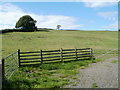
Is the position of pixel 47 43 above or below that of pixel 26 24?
below

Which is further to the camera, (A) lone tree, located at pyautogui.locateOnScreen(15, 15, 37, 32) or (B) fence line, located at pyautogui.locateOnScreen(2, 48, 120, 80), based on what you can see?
(A) lone tree, located at pyautogui.locateOnScreen(15, 15, 37, 32)

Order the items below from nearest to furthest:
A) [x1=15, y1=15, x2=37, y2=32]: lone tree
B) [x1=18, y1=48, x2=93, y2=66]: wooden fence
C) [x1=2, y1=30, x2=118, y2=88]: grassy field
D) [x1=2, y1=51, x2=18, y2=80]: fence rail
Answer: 1. [x1=2, y1=51, x2=18, y2=80]: fence rail
2. [x1=2, y1=30, x2=118, y2=88]: grassy field
3. [x1=18, y1=48, x2=93, y2=66]: wooden fence
4. [x1=15, y1=15, x2=37, y2=32]: lone tree

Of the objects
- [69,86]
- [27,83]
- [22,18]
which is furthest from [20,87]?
[22,18]

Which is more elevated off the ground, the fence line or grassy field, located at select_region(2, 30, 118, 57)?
grassy field, located at select_region(2, 30, 118, 57)

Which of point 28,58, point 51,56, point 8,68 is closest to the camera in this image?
point 8,68

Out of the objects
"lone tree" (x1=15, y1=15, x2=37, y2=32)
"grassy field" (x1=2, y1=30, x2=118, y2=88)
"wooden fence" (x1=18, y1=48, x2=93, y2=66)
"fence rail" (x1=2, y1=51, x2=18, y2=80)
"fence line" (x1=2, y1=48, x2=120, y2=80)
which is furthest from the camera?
"lone tree" (x1=15, y1=15, x2=37, y2=32)

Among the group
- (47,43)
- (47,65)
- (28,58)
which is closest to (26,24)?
(47,43)

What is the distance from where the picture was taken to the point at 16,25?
2783 inches

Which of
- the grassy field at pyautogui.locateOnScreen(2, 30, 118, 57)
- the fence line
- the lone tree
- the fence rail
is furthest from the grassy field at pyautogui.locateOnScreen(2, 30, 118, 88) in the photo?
the lone tree

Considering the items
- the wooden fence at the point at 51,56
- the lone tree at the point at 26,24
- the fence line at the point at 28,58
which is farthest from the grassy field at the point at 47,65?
the lone tree at the point at 26,24

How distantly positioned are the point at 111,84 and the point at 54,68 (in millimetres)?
5643

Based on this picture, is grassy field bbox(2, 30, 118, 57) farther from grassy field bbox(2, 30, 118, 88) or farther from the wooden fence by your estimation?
the wooden fence

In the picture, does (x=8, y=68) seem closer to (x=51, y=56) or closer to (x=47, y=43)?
(x=51, y=56)

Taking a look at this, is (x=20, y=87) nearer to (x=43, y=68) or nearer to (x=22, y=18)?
(x=43, y=68)
